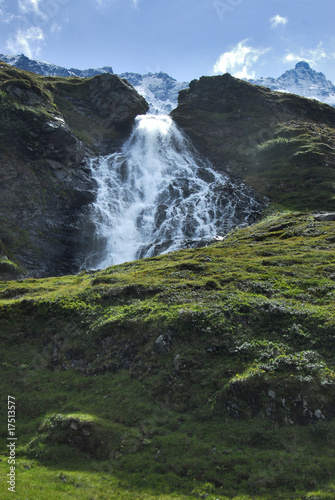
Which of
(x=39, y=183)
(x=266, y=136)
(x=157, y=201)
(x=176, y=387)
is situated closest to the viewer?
(x=176, y=387)

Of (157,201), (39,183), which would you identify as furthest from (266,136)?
(39,183)

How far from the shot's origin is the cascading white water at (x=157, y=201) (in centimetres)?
6328

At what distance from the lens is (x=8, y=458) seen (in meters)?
14.9

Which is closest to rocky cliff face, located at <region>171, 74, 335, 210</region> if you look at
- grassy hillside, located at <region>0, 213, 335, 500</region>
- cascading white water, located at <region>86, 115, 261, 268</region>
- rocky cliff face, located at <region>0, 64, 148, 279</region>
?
cascading white water, located at <region>86, 115, 261, 268</region>

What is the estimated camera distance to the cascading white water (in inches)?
2491

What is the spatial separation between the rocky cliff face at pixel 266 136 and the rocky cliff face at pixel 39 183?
3862 cm

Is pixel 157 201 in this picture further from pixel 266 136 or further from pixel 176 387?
pixel 176 387

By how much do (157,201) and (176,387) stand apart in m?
61.4

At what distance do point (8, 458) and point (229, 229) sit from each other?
58.9m

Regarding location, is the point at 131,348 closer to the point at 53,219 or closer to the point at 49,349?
the point at 49,349

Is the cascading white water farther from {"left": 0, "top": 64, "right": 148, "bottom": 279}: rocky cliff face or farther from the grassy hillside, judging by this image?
the grassy hillside

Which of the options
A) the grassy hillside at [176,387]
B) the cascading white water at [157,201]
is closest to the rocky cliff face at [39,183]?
the cascading white water at [157,201]

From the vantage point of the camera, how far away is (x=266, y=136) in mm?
106625

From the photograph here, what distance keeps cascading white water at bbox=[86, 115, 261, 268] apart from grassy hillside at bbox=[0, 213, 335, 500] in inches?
A: 1287
